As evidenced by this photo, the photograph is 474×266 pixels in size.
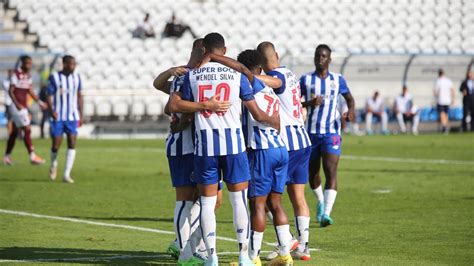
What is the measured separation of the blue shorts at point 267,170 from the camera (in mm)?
9875

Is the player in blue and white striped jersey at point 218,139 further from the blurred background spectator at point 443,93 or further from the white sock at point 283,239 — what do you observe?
the blurred background spectator at point 443,93

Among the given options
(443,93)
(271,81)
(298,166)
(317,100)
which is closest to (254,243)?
(298,166)

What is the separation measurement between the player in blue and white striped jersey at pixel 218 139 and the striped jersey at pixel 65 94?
34.6 feet

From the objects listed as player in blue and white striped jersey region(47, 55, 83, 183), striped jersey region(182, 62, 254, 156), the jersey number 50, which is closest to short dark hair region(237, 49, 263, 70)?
striped jersey region(182, 62, 254, 156)

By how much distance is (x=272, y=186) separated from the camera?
10.1 meters

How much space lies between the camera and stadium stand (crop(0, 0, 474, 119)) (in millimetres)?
38125

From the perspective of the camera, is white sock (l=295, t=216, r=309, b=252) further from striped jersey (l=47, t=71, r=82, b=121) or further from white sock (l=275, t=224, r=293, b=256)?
striped jersey (l=47, t=71, r=82, b=121)

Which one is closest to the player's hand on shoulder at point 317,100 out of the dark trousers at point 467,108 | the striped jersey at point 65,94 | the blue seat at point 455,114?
the striped jersey at point 65,94

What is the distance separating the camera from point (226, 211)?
1556cm

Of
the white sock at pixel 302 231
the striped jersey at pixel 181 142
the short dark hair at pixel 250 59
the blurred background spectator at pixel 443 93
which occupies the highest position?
the short dark hair at pixel 250 59

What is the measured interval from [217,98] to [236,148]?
1.58 feet

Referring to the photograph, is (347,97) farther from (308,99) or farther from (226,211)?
(226,211)

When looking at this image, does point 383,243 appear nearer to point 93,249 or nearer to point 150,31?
point 93,249

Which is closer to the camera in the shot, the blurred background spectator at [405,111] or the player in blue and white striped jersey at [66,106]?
the player in blue and white striped jersey at [66,106]
